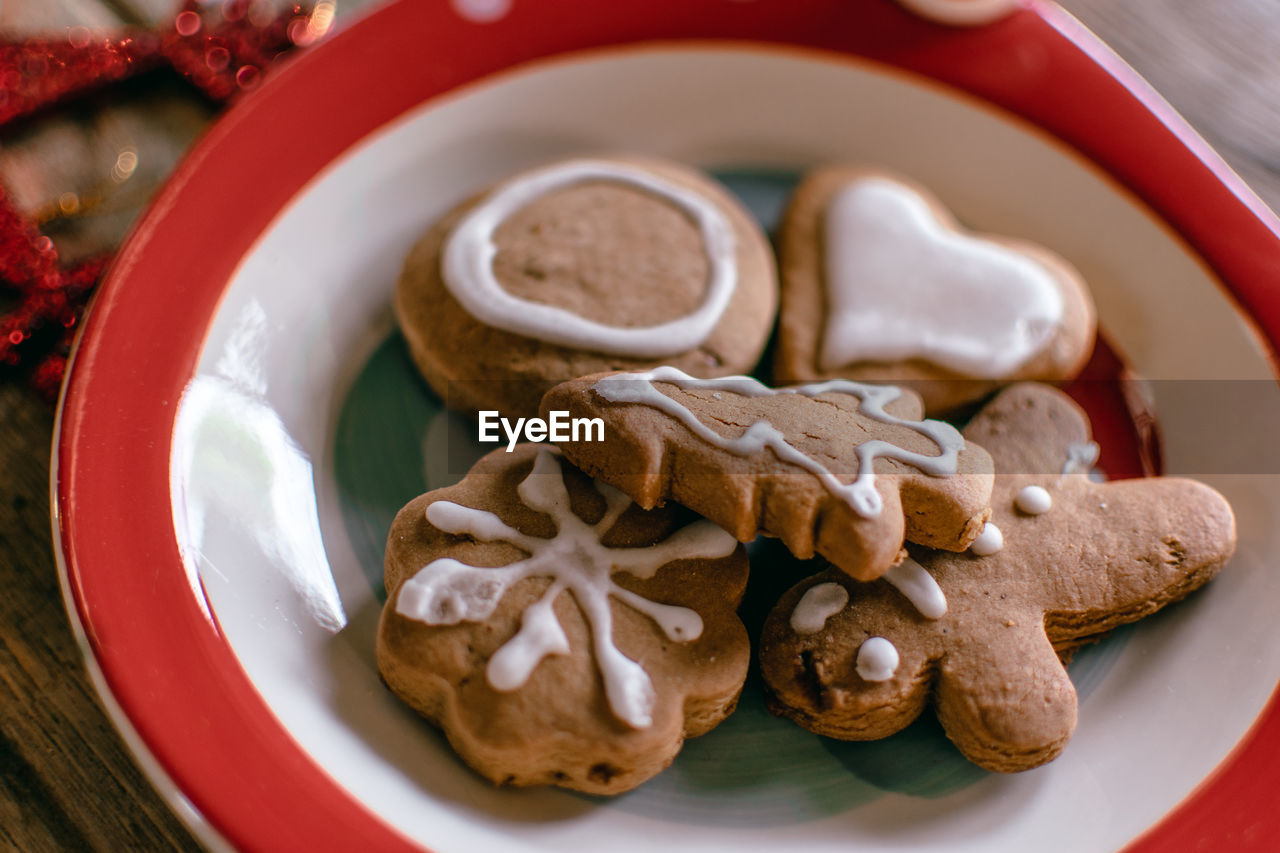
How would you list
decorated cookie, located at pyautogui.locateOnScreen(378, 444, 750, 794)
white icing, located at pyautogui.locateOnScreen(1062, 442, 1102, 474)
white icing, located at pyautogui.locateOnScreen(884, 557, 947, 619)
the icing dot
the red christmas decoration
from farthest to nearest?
the icing dot, the red christmas decoration, white icing, located at pyautogui.locateOnScreen(1062, 442, 1102, 474), white icing, located at pyautogui.locateOnScreen(884, 557, 947, 619), decorated cookie, located at pyautogui.locateOnScreen(378, 444, 750, 794)

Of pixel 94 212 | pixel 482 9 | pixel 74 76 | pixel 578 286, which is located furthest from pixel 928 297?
pixel 74 76

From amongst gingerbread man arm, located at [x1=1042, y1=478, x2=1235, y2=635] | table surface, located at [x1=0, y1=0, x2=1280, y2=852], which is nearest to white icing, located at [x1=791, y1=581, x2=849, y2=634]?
gingerbread man arm, located at [x1=1042, y1=478, x2=1235, y2=635]

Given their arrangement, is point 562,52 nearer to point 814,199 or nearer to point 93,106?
point 814,199

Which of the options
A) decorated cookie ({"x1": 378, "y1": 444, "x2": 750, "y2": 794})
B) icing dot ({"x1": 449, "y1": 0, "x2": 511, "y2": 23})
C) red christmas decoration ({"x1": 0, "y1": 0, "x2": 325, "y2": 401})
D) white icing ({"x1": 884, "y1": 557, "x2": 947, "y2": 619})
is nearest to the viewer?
decorated cookie ({"x1": 378, "y1": 444, "x2": 750, "y2": 794})

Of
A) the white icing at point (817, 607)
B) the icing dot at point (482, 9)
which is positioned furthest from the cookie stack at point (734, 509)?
the icing dot at point (482, 9)

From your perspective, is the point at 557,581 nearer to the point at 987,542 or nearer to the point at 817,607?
the point at 817,607

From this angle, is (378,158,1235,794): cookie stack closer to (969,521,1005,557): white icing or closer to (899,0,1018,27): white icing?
(969,521,1005,557): white icing

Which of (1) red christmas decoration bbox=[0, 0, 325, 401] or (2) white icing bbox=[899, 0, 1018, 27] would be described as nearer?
(1) red christmas decoration bbox=[0, 0, 325, 401]

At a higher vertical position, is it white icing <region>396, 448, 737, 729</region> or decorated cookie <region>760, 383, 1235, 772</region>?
decorated cookie <region>760, 383, 1235, 772</region>
